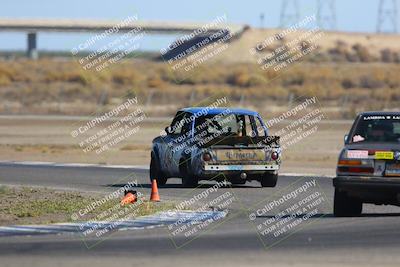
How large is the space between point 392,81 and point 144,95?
2517 centimetres

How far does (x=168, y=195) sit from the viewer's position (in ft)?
77.2

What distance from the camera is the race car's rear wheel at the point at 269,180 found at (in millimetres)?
25031

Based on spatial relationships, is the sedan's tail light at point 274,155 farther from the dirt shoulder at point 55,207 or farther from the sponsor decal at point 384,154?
the sponsor decal at point 384,154

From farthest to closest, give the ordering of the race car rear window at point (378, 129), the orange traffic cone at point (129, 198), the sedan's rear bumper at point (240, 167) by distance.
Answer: the sedan's rear bumper at point (240, 167) → the orange traffic cone at point (129, 198) → the race car rear window at point (378, 129)

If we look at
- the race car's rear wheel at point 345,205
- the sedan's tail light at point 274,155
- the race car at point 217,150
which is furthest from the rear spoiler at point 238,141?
the race car's rear wheel at point 345,205

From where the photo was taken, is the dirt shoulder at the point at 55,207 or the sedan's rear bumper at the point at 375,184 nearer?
the sedan's rear bumper at the point at 375,184

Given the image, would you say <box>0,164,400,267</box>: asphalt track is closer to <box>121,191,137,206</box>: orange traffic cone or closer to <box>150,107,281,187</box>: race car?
<box>121,191,137,206</box>: orange traffic cone

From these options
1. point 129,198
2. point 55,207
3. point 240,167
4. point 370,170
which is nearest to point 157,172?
point 240,167

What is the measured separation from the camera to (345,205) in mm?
18781

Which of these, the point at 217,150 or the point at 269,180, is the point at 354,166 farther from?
the point at 269,180

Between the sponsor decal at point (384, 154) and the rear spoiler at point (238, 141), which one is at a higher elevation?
the sponsor decal at point (384, 154)

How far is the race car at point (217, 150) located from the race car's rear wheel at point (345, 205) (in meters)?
5.59

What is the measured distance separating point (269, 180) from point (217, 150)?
1.53m

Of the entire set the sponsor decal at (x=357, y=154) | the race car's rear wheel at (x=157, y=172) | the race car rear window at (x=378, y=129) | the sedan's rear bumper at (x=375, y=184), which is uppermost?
the race car rear window at (x=378, y=129)
